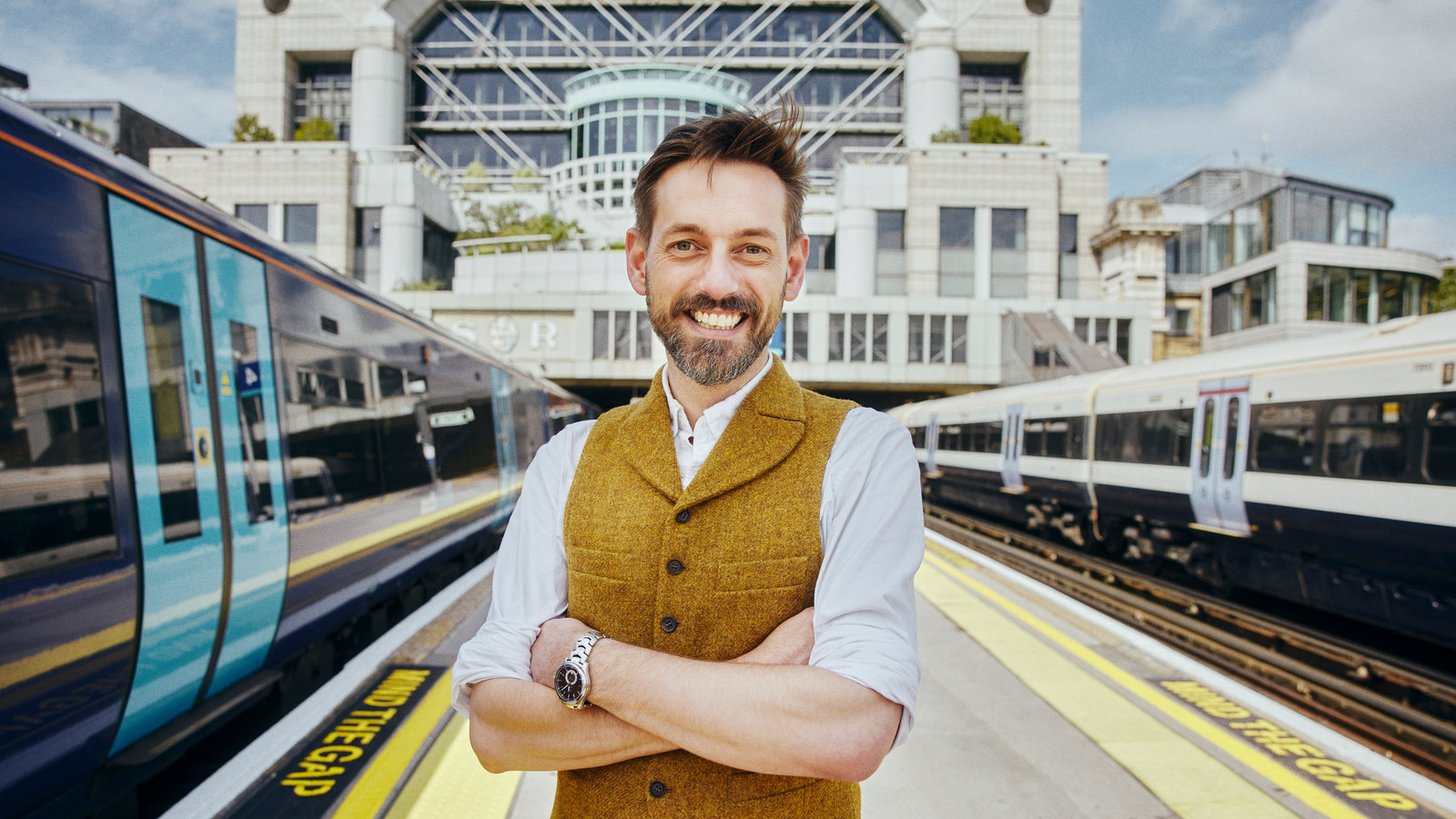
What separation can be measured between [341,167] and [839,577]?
45781mm

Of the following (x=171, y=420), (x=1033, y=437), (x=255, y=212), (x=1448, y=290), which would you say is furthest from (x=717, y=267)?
(x=1448, y=290)

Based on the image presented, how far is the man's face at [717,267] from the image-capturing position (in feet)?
4.98

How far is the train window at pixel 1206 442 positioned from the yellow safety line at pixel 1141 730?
13.7 feet

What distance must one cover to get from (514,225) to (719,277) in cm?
4427

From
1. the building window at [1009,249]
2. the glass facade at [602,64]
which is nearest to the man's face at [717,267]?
the building window at [1009,249]

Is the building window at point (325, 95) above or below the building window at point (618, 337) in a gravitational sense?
above

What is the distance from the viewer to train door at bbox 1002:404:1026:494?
14.9 m

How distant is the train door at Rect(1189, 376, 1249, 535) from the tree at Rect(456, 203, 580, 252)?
3372cm

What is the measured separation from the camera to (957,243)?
129 feet

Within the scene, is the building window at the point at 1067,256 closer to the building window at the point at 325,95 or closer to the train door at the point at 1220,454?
the train door at the point at 1220,454

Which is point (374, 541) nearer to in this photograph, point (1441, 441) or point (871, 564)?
point (871, 564)

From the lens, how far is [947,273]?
39.4 meters

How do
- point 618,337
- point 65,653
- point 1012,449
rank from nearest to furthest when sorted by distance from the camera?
point 65,653, point 1012,449, point 618,337

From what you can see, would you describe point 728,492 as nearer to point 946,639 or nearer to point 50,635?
point 50,635
